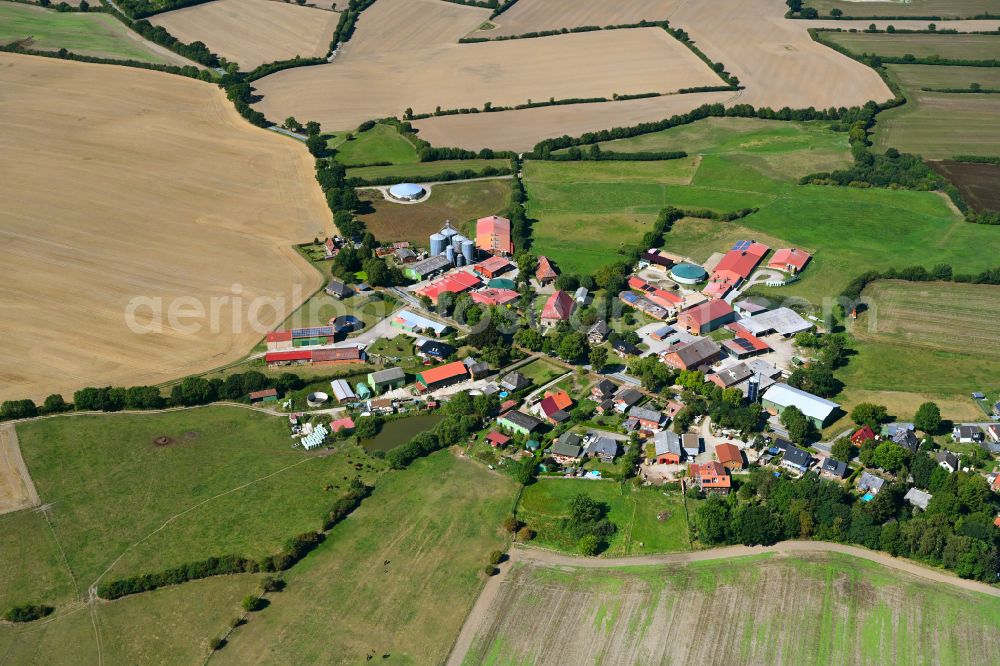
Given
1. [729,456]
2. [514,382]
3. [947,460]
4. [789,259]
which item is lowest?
[514,382]

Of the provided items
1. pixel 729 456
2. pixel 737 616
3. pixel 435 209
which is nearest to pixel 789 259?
pixel 729 456

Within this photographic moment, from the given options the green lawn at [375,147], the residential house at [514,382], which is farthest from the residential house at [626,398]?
the green lawn at [375,147]

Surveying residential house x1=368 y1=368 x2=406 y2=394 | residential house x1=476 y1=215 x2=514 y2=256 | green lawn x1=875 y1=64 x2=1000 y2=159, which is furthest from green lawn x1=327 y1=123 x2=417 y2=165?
green lawn x1=875 y1=64 x2=1000 y2=159

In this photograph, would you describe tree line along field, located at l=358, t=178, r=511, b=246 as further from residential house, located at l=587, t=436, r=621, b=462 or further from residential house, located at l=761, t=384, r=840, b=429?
residential house, located at l=761, t=384, r=840, b=429

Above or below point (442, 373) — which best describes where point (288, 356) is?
below

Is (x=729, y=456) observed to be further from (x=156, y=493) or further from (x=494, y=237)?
(x=156, y=493)

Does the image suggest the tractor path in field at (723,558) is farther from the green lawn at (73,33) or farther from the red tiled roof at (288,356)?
the green lawn at (73,33)
